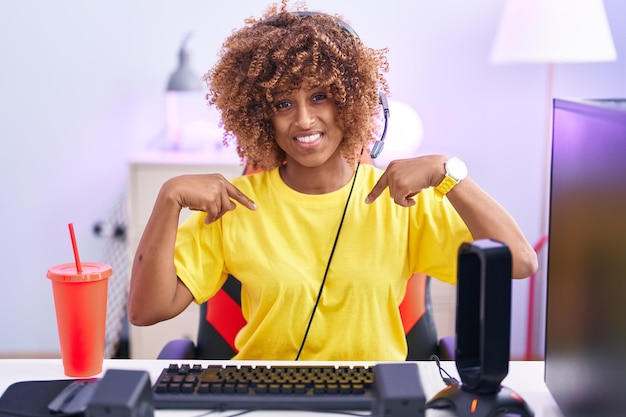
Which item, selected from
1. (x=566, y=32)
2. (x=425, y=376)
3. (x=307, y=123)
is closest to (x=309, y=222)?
(x=307, y=123)

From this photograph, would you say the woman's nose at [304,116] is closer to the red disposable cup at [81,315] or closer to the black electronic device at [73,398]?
the red disposable cup at [81,315]

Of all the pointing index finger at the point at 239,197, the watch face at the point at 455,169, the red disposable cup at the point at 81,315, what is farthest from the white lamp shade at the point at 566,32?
the red disposable cup at the point at 81,315

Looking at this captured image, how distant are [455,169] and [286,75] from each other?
330mm

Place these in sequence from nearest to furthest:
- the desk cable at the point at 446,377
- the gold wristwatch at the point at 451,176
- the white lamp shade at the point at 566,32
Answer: the desk cable at the point at 446,377, the gold wristwatch at the point at 451,176, the white lamp shade at the point at 566,32

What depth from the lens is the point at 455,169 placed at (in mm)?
1317

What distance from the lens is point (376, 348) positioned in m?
1.38

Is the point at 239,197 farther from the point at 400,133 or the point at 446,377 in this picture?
the point at 400,133

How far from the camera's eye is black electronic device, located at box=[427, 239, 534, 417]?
2.97ft

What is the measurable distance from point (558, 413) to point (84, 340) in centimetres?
67

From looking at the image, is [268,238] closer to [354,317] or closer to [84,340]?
[354,317]

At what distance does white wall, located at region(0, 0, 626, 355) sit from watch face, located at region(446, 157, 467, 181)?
1.35 m

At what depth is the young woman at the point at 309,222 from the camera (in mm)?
1329

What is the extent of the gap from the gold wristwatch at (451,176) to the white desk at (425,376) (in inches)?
11.8

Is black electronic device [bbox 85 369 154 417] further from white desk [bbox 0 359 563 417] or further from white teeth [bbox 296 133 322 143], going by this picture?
white teeth [bbox 296 133 322 143]
